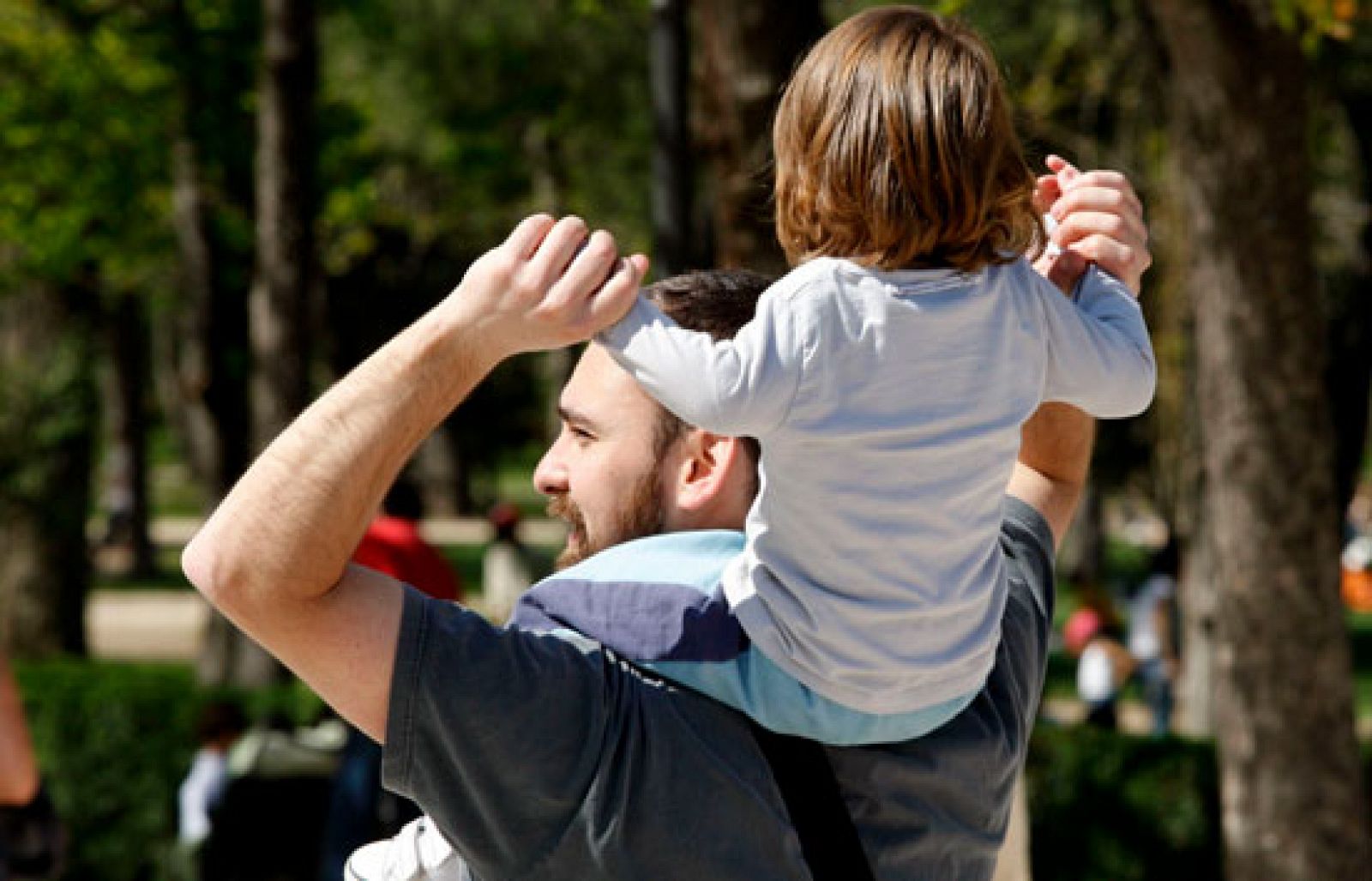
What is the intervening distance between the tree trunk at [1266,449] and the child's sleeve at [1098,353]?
5.85 meters

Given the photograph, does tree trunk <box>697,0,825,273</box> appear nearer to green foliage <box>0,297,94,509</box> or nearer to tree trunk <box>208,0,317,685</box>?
tree trunk <box>208,0,317,685</box>

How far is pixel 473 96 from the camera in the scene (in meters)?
27.4

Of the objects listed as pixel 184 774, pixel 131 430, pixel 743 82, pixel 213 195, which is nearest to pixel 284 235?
pixel 184 774

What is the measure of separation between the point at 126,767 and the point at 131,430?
71.7 ft

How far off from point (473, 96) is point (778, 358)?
2623 cm

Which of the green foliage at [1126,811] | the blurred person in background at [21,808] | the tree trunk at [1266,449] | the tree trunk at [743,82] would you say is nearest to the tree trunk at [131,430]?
the green foliage at [1126,811]

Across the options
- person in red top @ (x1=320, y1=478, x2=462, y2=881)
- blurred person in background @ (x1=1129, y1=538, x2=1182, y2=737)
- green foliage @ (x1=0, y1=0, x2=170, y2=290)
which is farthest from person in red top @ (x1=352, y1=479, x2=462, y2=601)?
blurred person in background @ (x1=1129, y1=538, x2=1182, y2=737)

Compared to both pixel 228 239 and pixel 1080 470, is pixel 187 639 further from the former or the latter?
pixel 1080 470

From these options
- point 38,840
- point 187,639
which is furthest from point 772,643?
point 187,639

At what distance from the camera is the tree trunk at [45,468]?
1661 centimetres

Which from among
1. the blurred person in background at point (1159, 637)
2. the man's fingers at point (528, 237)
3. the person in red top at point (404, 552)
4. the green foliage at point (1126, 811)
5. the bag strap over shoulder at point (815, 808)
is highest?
the man's fingers at point (528, 237)

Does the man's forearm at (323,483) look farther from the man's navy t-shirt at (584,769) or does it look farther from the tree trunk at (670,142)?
the tree trunk at (670,142)

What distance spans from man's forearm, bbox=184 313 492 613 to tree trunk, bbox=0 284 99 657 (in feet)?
50.6

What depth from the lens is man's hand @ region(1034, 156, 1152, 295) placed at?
213 centimetres
